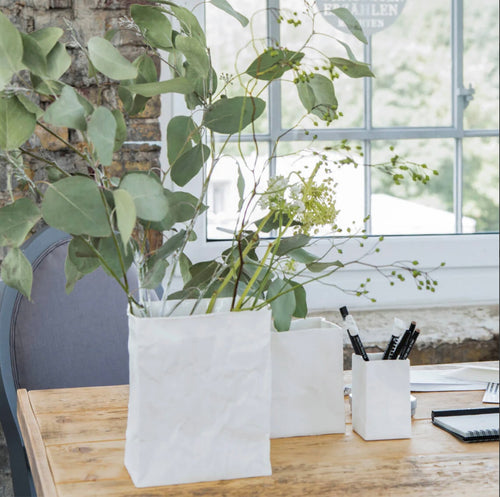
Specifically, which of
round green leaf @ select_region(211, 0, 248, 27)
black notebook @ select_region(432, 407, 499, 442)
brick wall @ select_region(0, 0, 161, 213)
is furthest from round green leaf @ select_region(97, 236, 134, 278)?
brick wall @ select_region(0, 0, 161, 213)

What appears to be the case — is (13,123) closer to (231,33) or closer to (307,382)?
(307,382)

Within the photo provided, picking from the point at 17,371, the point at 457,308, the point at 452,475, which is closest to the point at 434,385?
Answer: the point at 452,475

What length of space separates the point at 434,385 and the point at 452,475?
0.46 metres

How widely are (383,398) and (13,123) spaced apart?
24.4 inches

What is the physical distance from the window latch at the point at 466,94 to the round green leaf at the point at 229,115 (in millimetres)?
1824

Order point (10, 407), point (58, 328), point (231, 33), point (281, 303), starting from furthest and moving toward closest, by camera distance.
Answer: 1. point (231, 33)
2. point (58, 328)
3. point (10, 407)
4. point (281, 303)

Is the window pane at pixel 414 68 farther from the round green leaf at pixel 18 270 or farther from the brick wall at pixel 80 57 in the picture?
the round green leaf at pixel 18 270

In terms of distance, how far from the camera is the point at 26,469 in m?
1.65

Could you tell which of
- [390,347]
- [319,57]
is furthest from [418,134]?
[390,347]

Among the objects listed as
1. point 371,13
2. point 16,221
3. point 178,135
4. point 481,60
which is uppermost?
point 371,13

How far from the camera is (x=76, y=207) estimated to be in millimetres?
812

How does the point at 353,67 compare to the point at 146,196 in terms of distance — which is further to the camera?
the point at 353,67

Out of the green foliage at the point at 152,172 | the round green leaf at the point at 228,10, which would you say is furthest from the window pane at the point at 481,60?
the round green leaf at the point at 228,10

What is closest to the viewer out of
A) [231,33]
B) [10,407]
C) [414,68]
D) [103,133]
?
[103,133]
